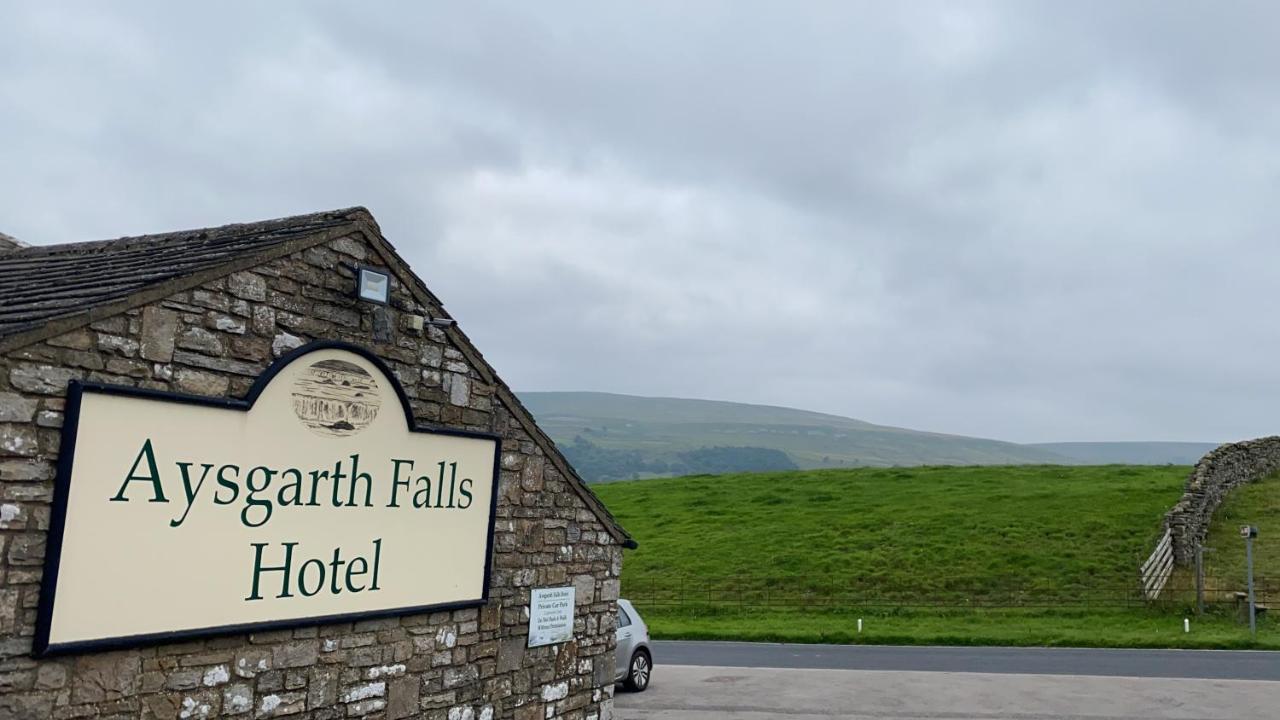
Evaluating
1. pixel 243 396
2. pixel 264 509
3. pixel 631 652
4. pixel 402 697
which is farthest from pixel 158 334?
pixel 631 652

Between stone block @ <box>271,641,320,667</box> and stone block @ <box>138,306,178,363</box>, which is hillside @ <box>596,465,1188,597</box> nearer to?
stone block @ <box>271,641,320,667</box>

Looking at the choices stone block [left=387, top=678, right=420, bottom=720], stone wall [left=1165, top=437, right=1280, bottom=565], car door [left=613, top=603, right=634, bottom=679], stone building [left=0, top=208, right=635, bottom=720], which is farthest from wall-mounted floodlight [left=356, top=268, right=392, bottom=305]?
stone wall [left=1165, top=437, right=1280, bottom=565]

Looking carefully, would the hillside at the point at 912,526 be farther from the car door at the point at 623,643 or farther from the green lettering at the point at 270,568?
the green lettering at the point at 270,568

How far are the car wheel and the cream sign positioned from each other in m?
7.80

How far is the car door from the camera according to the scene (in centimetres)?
1548

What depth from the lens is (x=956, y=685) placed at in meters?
16.9

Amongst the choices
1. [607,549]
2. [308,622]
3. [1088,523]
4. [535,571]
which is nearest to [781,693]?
[607,549]

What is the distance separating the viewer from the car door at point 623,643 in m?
15.5

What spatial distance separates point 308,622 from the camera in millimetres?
7164

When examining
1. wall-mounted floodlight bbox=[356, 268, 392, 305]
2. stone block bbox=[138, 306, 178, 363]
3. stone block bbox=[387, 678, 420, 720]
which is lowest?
stone block bbox=[387, 678, 420, 720]

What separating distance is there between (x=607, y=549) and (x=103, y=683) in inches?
207

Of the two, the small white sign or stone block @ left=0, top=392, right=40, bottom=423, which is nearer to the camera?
stone block @ left=0, top=392, right=40, bottom=423

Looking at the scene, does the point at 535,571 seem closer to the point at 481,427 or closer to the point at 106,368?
the point at 481,427

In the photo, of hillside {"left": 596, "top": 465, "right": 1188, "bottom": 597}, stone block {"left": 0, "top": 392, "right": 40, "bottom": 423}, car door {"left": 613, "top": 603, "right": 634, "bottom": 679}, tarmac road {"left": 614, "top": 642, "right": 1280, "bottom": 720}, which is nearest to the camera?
stone block {"left": 0, "top": 392, "right": 40, "bottom": 423}
